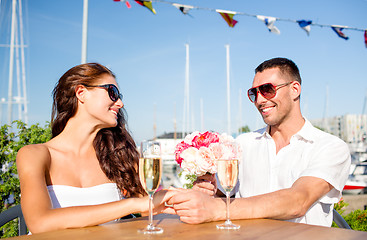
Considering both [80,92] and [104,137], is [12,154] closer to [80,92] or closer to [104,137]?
[104,137]

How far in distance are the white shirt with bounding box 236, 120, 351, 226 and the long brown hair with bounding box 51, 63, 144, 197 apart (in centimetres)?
105

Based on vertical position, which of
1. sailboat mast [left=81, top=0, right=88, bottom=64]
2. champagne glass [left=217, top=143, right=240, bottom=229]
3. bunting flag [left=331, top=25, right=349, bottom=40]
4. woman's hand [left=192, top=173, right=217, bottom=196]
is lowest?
woman's hand [left=192, top=173, right=217, bottom=196]

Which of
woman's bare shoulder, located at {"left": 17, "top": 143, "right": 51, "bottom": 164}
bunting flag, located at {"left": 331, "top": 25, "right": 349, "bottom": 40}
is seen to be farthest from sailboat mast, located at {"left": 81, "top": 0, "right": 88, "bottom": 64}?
bunting flag, located at {"left": 331, "top": 25, "right": 349, "bottom": 40}

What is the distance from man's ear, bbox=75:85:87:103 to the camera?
2.92 m

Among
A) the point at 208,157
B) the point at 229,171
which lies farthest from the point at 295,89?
the point at 229,171

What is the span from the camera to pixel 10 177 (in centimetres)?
455

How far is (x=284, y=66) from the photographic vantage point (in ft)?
10.3

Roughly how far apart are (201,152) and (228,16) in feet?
24.7

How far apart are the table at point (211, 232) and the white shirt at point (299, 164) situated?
0.77m

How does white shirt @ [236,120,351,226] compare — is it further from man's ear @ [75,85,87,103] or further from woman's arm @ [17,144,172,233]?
man's ear @ [75,85,87,103]

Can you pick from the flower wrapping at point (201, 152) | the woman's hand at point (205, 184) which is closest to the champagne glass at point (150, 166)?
the flower wrapping at point (201, 152)

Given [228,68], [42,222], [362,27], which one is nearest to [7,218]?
[42,222]

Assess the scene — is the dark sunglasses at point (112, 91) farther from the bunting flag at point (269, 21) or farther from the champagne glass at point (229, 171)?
the bunting flag at point (269, 21)

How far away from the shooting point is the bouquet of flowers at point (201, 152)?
1932 millimetres
